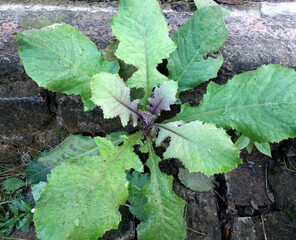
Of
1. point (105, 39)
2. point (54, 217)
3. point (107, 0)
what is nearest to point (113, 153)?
point (54, 217)

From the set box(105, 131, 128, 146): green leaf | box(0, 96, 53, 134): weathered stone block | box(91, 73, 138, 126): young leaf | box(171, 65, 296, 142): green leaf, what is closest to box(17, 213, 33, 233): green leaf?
box(0, 96, 53, 134): weathered stone block

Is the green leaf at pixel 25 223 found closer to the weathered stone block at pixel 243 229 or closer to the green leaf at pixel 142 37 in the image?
the green leaf at pixel 142 37

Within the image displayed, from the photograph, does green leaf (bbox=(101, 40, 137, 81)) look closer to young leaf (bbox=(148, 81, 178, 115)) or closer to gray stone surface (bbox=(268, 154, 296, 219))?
young leaf (bbox=(148, 81, 178, 115))

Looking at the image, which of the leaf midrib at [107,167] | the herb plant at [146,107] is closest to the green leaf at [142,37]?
the herb plant at [146,107]

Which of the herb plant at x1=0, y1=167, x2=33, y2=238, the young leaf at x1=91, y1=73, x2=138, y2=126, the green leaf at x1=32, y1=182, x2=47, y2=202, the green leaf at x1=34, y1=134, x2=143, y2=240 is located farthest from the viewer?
the herb plant at x1=0, y1=167, x2=33, y2=238

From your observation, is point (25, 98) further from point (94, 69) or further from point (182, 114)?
point (182, 114)
